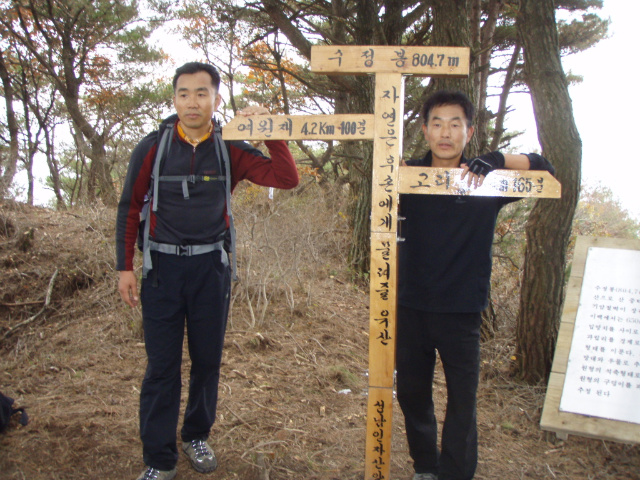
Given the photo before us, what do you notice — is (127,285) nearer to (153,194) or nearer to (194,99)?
(153,194)

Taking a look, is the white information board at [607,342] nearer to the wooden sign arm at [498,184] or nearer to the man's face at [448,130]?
the wooden sign arm at [498,184]

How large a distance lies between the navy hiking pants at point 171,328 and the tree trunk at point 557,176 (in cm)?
238

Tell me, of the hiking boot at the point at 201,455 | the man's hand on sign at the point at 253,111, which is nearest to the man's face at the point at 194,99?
the man's hand on sign at the point at 253,111

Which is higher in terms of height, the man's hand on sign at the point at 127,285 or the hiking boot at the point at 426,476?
the man's hand on sign at the point at 127,285

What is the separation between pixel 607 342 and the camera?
2391 millimetres

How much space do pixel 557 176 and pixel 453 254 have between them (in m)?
1.76

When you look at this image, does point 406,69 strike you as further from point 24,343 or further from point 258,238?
point 24,343

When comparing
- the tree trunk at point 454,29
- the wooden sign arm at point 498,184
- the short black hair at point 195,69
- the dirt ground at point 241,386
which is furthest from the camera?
the tree trunk at point 454,29

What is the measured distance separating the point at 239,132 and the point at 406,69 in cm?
81

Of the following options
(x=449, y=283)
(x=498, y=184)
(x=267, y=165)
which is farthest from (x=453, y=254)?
(x=267, y=165)

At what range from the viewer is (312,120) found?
2260 millimetres

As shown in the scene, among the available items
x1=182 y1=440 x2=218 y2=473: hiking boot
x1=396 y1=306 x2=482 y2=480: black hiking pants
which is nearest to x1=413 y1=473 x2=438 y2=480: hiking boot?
x1=396 y1=306 x2=482 y2=480: black hiking pants

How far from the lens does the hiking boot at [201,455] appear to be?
2.62 m

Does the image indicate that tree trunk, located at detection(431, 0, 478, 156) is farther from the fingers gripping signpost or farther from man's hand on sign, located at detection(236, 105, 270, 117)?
man's hand on sign, located at detection(236, 105, 270, 117)
